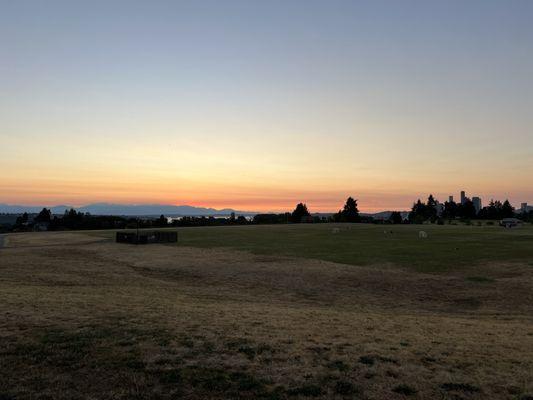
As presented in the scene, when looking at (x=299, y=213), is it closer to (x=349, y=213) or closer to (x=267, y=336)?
(x=349, y=213)

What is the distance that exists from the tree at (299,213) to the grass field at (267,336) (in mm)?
112245

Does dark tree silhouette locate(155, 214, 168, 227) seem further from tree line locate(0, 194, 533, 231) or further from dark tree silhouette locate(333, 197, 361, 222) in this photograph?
dark tree silhouette locate(333, 197, 361, 222)

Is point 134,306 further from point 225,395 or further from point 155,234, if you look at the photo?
point 155,234

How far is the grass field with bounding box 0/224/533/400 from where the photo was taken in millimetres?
7281

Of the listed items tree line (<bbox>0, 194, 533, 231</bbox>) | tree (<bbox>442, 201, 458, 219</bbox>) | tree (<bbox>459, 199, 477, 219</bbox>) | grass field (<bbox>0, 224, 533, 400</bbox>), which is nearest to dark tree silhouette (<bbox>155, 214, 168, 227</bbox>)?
tree line (<bbox>0, 194, 533, 231</bbox>)

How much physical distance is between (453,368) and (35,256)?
112 feet

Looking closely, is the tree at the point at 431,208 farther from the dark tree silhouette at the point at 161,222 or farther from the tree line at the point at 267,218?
the dark tree silhouette at the point at 161,222

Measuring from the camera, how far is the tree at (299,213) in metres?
138

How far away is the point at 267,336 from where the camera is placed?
10562 millimetres

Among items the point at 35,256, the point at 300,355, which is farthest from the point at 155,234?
the point at 300,355

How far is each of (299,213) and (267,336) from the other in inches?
5190

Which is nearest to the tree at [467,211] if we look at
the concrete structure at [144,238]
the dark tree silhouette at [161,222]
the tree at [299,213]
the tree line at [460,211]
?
the tree line at [460,211]

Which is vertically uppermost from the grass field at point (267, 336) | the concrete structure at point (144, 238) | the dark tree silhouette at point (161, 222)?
the dark tree silhouette at point (161, 222)

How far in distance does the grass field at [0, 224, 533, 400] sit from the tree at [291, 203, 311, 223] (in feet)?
368
